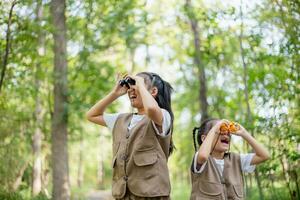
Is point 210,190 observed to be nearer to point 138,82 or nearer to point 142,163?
point 142,163

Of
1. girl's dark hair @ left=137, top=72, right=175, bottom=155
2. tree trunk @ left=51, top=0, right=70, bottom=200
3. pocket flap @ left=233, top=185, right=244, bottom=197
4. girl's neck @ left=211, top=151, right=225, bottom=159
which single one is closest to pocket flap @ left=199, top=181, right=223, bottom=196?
pocket flap @ left=233, top=185, right=244, bottom=197

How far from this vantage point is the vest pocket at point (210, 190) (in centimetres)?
362

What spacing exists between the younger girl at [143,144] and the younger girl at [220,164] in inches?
13.1

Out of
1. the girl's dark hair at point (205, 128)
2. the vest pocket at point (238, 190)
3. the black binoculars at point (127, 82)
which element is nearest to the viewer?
the black binoculars at point (127, 82)

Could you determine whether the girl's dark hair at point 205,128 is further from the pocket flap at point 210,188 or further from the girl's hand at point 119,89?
the girl's hand at point 119,89

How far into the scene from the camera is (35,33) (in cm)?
634

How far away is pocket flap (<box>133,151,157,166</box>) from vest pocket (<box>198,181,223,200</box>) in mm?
586

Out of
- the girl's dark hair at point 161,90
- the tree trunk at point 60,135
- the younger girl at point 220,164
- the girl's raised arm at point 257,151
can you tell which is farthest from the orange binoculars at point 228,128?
the tree trunk at point 60,135

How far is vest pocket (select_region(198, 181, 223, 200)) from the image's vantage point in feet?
11.9

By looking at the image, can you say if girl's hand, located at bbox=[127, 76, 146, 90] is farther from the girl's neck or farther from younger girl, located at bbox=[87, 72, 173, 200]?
the girl's neck

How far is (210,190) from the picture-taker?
363 centimetres

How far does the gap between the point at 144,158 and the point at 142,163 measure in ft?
0.12

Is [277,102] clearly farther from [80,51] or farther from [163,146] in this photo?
[80,51]

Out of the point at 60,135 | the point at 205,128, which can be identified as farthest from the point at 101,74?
the point at 205,128
